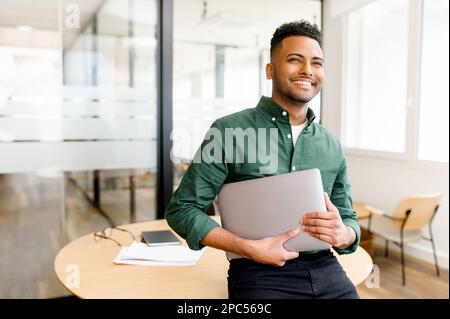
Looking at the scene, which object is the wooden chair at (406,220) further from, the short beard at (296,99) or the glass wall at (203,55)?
the short beard at (296,99)

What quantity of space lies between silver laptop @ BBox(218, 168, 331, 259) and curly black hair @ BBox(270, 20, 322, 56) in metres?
0.25

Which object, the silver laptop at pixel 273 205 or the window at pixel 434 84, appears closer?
the silver laptop at pixel 273 205

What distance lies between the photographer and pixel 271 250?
0.78 meters

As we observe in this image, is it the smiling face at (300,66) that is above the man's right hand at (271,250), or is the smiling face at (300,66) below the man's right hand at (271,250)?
above

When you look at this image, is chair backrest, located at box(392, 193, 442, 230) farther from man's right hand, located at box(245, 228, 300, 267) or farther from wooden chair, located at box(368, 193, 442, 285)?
man's right hand, located at box(245, 228, 300, 267)

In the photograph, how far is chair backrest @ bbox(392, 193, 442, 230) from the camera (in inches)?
107

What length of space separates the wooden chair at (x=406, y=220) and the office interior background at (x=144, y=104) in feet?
0.78

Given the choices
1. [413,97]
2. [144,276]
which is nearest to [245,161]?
[144,276]

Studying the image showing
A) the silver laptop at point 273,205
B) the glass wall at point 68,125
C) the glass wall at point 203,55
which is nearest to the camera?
the silver laptop at point 273,205

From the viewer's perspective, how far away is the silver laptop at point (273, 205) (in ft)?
2.47

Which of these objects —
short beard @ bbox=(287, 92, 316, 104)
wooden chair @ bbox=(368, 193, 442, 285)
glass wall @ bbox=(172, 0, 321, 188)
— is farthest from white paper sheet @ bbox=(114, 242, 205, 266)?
wooden chair @ bbox=(368, 193, 442, 285)

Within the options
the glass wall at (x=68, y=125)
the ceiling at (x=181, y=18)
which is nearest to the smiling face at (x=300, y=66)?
the ceiling at (x=181, y=18)
